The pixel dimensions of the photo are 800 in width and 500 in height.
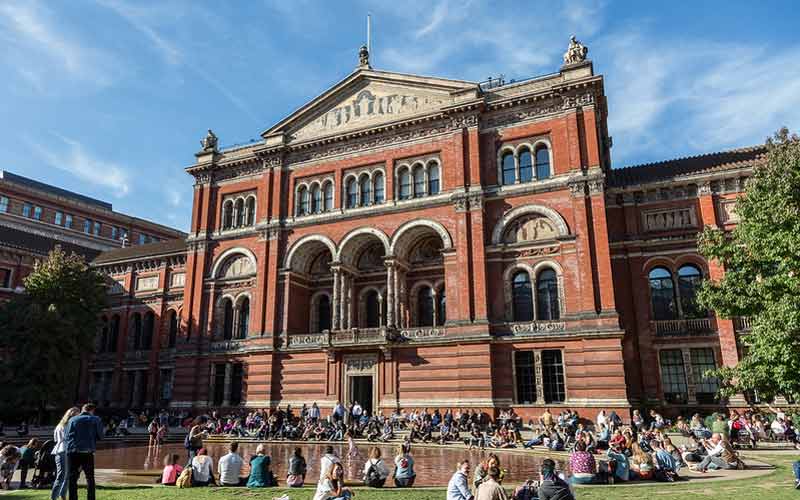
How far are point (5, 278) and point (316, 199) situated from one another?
30.9 m

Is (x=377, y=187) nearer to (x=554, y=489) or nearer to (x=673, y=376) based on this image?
(x=673, y=376)

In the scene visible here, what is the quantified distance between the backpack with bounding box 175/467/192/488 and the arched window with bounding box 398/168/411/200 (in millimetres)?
24102

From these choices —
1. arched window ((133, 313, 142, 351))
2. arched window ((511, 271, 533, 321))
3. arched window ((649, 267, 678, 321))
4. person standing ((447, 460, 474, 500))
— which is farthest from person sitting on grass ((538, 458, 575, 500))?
arched window ((133, 313, 142, 351))

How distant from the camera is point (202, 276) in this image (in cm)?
4016

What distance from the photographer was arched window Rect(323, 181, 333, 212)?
37.8 m

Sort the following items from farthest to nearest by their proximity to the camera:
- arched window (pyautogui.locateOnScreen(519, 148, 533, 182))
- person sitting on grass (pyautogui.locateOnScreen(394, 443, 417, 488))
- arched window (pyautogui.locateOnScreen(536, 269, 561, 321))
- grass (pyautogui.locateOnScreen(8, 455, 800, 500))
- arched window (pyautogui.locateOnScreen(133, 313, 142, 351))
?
arched window (pyautogui.locateOnScreen(133, 313, 142, 351)) → arched window (pyautogui.locateOnScreen(519, 148, 533, 182)) → arched window (pyautogui.locateOnScreen(536, 269, 561, 321)) → person sitting on grass (pyautogui.locateOnScreen(394, 443, 417, 488)) → grass (pyautogui.locateOnScreen(8, 455, 800, 500))

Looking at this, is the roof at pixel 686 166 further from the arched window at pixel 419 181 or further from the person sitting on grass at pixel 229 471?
the person sitting on grass at pixel 229 471

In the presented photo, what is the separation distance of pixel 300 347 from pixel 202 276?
34.3ft

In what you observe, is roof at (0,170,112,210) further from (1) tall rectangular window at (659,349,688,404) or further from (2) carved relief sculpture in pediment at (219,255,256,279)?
(1) tall rectangular window at (659,349,688,404)

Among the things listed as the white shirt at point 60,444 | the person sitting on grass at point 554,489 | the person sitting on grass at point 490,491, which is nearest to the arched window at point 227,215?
the white shirt at point 60,444

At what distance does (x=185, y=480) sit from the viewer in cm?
1331

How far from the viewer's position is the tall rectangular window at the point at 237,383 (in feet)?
121

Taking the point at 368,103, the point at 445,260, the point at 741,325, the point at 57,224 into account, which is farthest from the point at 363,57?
the point at 57,224

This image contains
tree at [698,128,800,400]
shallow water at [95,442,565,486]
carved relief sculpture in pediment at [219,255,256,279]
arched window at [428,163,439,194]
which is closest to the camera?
shallow water at [95,442,565,486]
